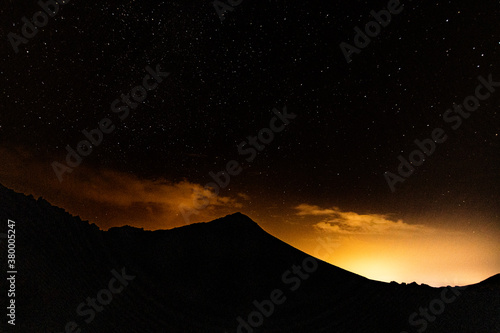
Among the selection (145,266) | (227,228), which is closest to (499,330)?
(227,228)

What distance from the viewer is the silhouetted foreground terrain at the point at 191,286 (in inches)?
93.0

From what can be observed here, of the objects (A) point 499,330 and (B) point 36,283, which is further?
(A) point 499,330

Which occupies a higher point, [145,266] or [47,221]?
[47,221]

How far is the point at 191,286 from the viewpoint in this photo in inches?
123

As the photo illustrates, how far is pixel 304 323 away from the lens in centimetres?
301

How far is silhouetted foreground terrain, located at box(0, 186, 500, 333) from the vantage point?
2.36 m

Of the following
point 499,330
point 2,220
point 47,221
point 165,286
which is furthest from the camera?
point 499,330

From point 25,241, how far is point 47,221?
221 mm

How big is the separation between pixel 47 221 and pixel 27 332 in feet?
2.58

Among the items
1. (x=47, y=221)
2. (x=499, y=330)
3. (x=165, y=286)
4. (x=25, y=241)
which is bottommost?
(x=499, y=330)

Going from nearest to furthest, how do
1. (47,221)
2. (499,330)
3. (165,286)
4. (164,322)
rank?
(47,221)
(164,322)
(165,286)
(499,330)

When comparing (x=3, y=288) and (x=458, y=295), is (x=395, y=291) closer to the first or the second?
(x=458, y=295)

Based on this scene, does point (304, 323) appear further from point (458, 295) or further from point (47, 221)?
point (47, 221)

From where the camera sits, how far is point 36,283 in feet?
7.55
